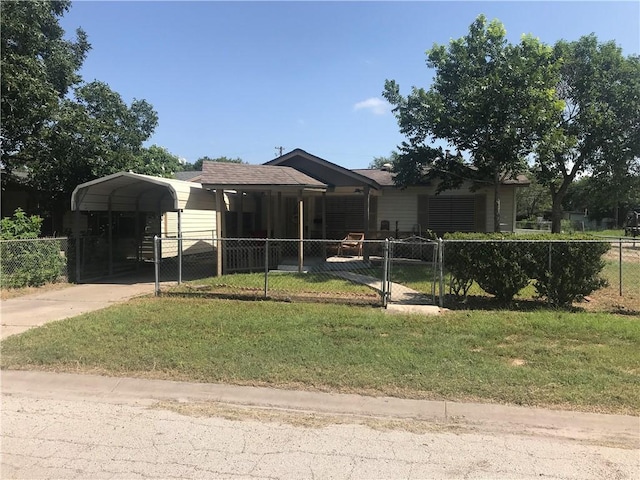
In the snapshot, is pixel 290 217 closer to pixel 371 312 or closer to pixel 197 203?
pixel 197 203

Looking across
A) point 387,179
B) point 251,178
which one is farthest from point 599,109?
point 251,178

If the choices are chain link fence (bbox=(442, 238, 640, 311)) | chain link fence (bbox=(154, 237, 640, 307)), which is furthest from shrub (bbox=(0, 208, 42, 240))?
chain link fence (bbox=(442, 238, 640, 311))

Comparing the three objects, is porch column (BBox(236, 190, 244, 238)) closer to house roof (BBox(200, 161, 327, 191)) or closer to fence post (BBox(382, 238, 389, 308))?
house roof (BBox(200, 161, 327, 191))

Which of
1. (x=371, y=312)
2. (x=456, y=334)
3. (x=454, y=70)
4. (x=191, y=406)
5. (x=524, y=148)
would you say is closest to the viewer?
(x=191, y=406)

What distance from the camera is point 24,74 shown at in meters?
13.1

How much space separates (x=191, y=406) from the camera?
14.8 feet

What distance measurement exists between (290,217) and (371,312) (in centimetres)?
1038

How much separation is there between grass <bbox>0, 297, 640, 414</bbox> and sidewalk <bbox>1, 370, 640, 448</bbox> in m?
0.18

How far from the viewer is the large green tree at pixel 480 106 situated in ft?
36.8

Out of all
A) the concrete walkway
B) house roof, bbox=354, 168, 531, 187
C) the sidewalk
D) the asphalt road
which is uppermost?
house roof, bbox=354, 168, 531, 187

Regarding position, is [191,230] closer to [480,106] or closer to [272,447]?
[480,106]

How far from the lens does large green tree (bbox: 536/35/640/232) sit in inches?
539

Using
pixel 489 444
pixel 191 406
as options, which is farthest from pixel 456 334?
pixel 191 406

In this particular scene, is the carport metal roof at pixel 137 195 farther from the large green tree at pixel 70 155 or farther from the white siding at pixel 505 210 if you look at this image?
the white siding at pixel 505 210
